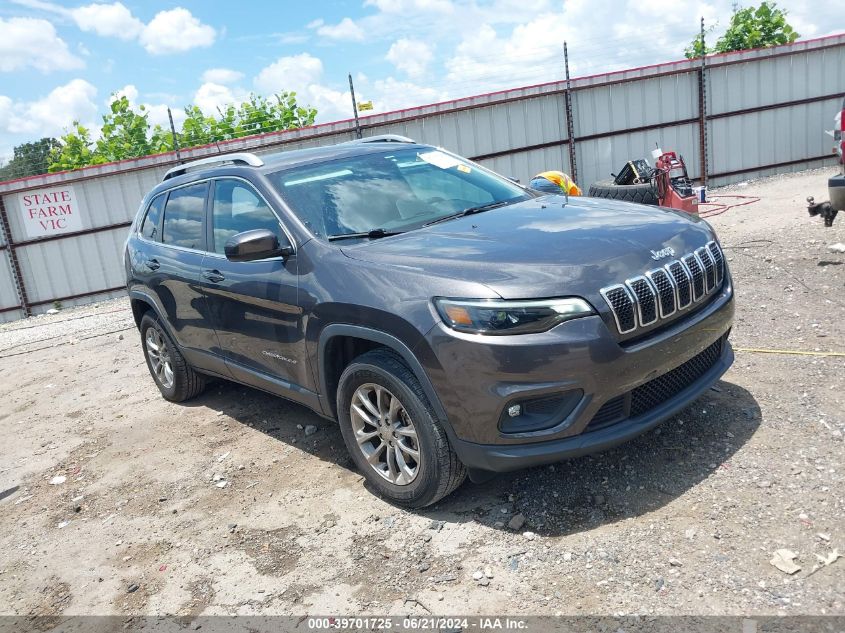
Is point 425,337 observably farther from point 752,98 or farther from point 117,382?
point 752,98

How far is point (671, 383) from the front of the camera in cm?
Answer: 334

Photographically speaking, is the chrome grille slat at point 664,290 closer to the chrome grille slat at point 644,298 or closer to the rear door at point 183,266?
the chrome grille slat at point 644,298

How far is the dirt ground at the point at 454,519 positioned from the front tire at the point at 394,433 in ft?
0.59

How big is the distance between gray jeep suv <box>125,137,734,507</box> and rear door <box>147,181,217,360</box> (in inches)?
1.4

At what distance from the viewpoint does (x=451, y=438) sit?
A: 318 centimetres

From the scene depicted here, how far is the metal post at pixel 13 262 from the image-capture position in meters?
13.8

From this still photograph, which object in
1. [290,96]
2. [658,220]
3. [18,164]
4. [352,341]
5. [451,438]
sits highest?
[290,96]

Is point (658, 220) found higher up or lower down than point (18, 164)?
lower down

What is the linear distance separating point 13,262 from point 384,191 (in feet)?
41.1

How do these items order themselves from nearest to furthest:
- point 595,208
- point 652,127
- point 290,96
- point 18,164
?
1. point 595,208
2. point 18,164
3. point 652,127
4. point 290,96

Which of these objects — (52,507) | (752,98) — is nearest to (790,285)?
(52,507)

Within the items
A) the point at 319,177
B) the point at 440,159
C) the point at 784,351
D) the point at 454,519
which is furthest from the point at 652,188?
the point at 454,519

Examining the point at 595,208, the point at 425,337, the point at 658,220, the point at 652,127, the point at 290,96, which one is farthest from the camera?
the point at 290,96

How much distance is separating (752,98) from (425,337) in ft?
53.0
